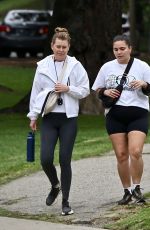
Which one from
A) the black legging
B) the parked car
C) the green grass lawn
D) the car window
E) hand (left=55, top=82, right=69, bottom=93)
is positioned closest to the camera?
hand (left=55, top=82, right=69, bottom=93)

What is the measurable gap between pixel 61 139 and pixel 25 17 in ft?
85.2

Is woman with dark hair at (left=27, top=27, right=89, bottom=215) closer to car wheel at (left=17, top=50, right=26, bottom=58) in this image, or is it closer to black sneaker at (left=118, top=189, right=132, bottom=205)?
black sneaker at (left=118, top=189, right=132, bottom=205)

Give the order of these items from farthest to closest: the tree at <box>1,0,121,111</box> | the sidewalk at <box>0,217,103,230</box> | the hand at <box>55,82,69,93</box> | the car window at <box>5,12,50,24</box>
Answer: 1. the car window at <box>5,12,50,24</box>
2. the tree at <box>1,0,121,111</box>
3. the hand at <box>55,82,69,93</box>
4. the sidewalk at <box>0,217,103,230</box>

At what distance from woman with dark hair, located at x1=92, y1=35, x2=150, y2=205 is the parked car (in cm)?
2366

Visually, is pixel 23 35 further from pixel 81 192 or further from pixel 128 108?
pixel 128 108

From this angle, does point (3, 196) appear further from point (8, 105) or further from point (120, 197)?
point (8, 105)

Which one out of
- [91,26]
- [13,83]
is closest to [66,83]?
[91,26]

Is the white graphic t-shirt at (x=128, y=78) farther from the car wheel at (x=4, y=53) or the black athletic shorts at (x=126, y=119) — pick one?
the car wheel at (x=4, y=53)

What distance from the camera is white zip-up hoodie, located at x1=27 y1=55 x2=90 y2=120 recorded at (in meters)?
8.70

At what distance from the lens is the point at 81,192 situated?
32.8ft

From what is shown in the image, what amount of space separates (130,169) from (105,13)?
Result: 9777mm

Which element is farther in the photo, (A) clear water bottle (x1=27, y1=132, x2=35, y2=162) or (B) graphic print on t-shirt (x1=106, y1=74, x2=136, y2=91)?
(A) clear water bottle (x1=27, y1=132, x2=35, y2=162)

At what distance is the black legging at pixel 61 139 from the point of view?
8.70 meters

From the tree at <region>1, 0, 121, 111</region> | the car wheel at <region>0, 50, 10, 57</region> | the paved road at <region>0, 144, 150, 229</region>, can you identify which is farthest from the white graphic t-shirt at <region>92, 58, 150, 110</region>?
the car wheel at <region>0, 50, 10, 57</region>
